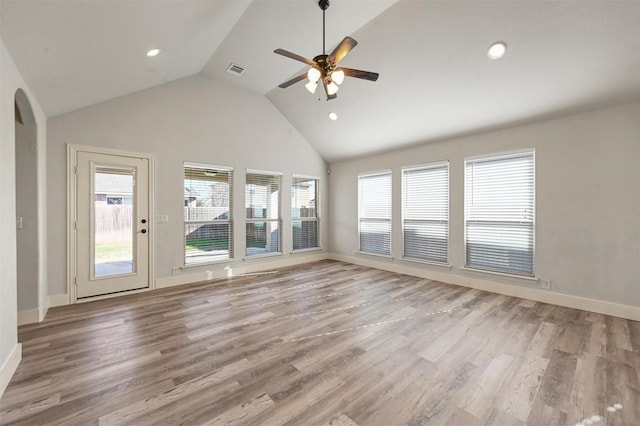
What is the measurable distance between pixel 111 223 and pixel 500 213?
6111 mm

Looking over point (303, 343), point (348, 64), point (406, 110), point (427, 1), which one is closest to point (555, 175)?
point (406, 110)

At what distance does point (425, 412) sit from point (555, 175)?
3.82 metres

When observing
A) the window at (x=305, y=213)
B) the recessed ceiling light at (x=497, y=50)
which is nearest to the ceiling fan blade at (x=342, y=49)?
the recessed ceiling light at (x=497, y=50)

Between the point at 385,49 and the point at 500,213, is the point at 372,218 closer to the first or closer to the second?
the point at 500,213

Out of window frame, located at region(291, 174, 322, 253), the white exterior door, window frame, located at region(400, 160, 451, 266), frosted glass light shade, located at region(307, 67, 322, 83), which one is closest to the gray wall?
the white exterior door

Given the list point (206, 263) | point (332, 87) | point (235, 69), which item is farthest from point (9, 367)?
point (235, 69)

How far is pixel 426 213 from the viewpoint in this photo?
5.42 meters

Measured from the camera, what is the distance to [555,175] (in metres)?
3.88

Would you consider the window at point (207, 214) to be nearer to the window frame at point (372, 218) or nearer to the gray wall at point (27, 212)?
the gray wall at point (27, 212)

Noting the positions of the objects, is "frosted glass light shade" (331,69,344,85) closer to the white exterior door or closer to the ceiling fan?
the ceiling fan

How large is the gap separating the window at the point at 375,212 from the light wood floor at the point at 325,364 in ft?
7.62

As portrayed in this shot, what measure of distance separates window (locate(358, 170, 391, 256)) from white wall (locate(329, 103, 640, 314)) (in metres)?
1.85

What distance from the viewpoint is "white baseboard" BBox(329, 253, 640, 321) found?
3418 millimetres

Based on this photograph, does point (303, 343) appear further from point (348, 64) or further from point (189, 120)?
point (189, 120)
